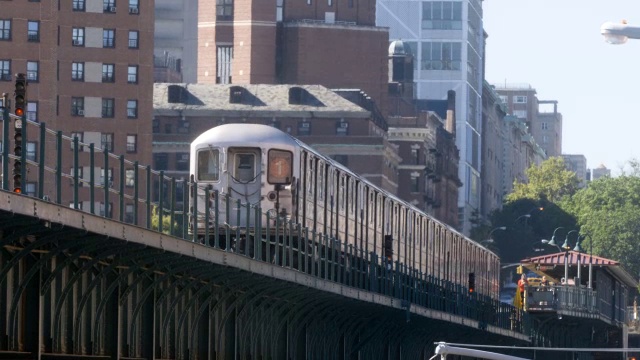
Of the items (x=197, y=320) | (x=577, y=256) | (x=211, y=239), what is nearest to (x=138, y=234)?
(x=197, y=320)

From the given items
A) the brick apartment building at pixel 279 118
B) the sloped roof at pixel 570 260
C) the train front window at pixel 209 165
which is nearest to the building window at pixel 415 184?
the brick apartment building at pixel 279 118

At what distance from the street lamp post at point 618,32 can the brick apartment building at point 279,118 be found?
9972 centimetres

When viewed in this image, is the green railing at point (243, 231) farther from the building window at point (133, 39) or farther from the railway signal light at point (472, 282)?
the building window at point (133, 39)

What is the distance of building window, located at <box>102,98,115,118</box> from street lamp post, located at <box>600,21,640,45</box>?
85852 mm

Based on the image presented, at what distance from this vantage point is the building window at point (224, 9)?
176600 mm

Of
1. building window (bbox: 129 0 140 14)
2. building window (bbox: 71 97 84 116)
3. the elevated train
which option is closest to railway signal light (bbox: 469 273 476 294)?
the elevated train

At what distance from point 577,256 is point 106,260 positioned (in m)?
78.6

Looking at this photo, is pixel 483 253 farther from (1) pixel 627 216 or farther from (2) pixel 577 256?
(1) pixel 627 216

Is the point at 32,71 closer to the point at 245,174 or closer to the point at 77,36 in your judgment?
the point at 77,36

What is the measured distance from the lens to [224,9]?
582 feet

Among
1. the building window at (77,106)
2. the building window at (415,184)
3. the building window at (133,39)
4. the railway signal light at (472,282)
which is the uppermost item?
the building window at (133,39)

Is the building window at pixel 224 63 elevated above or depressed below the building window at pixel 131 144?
above

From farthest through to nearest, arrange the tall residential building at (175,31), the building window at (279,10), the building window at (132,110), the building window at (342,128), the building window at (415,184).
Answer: the tall residential building at (175,31), the building window at (415,184), the building window at (279,10), the building window at (342,128), the building window at (132,110)

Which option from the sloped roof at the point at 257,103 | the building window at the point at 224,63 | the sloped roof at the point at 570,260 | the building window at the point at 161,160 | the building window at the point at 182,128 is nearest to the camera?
the sloped roof at the point at 570,260
